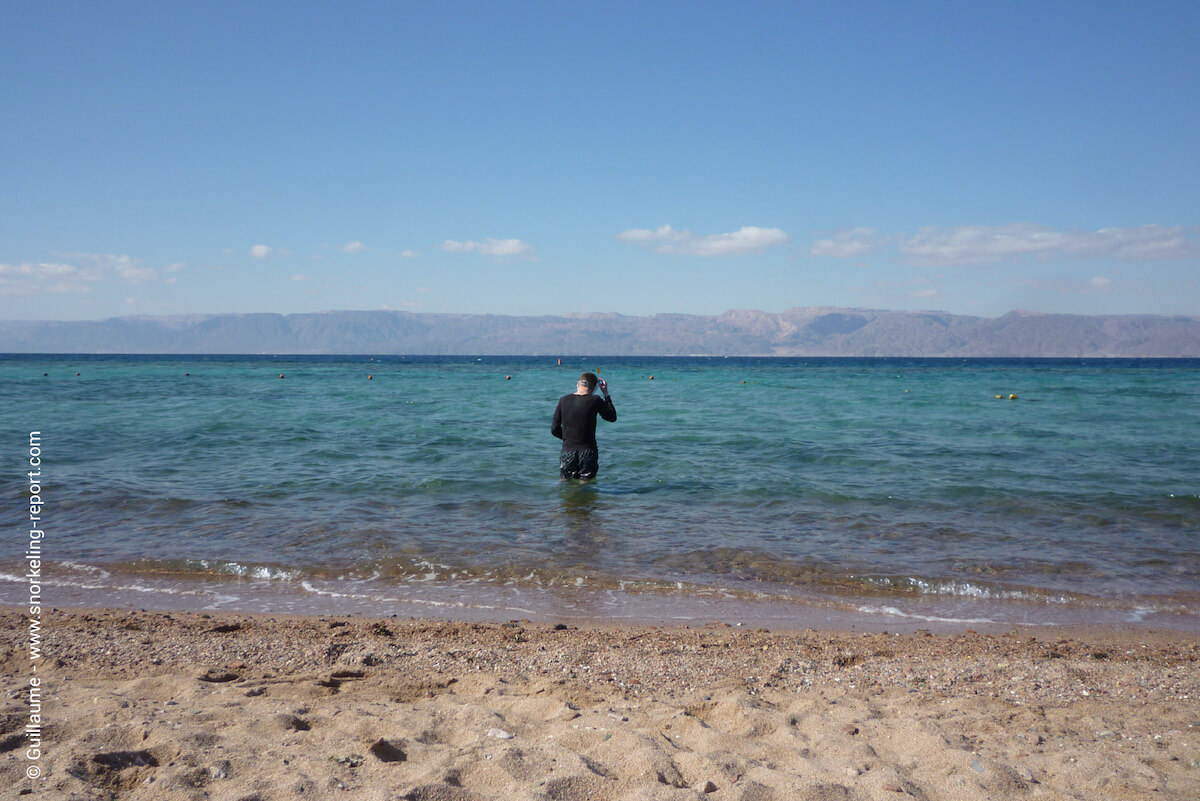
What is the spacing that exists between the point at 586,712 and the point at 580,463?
711cm

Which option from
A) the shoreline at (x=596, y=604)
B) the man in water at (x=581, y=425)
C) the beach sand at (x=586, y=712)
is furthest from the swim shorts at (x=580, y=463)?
the beach sand at (x=586, y=712)

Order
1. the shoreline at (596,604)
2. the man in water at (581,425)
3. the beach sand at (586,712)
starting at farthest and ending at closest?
the man in water at (581,425)
the shoreline at (596,604)
the beach sand at (586,712)

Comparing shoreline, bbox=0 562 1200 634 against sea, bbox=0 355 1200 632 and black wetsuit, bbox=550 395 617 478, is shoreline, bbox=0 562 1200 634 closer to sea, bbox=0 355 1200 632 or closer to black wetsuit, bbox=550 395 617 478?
sea, bbox=0 355 1200 632

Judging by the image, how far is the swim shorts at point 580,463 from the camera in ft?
35.6

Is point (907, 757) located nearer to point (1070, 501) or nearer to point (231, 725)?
point (231, 725)

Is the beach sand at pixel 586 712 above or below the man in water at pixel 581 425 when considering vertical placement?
below

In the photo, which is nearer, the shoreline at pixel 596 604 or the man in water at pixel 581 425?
the shoreline at pixel 596 604

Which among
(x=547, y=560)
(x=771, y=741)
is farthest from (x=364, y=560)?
(x=771, y=741)

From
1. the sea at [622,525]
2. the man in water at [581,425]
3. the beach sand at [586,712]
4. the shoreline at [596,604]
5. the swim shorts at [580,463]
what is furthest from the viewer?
the swim shorts at [580,463]

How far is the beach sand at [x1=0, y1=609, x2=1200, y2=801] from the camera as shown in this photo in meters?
3.06

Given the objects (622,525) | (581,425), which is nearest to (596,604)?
(622,525)

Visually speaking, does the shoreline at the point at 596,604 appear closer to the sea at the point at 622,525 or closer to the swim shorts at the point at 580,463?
the sea at the point at 622,525

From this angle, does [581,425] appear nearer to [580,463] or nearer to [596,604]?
[580,463]

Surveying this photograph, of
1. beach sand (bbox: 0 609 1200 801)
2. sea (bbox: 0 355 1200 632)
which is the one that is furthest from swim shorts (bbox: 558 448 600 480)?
beach sand (bbox: 0 609 1200 801)
